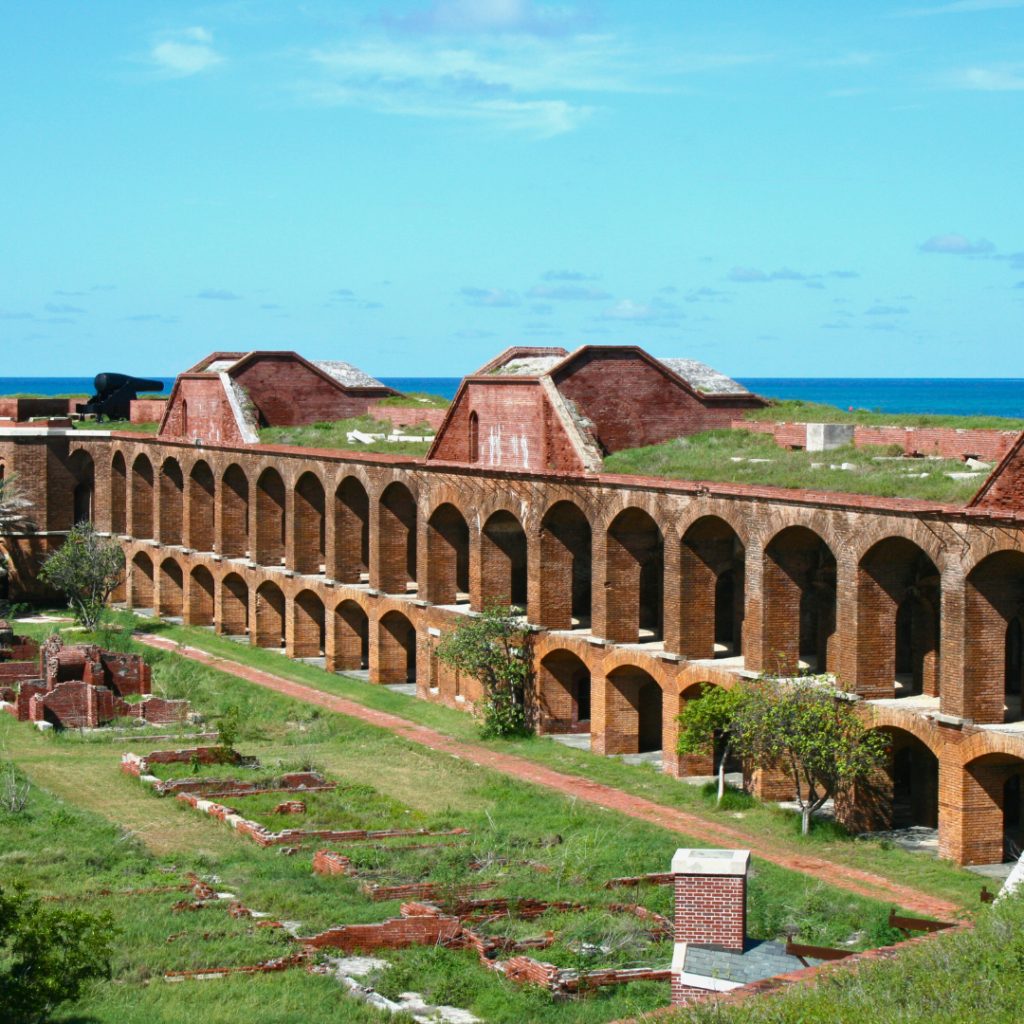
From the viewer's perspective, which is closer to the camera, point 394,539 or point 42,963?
point 42,963

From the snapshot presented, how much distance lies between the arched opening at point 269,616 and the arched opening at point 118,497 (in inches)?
397

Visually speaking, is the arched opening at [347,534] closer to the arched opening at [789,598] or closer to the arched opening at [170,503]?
the arched opening at [170,503]

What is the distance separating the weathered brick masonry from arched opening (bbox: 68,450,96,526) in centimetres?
166

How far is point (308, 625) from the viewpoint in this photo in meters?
42.8

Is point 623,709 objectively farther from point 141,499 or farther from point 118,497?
point 118,497

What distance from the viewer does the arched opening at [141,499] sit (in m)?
51.4

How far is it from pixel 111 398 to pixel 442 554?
24.6m

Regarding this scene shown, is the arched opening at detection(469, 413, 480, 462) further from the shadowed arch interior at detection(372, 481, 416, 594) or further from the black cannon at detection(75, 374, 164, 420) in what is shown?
the black cannon at detection(75, 374, 164, 420)

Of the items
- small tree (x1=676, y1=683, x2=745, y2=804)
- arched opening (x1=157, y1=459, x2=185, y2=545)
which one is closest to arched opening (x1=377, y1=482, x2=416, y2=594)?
small tree (x1=676, y1=683, x2=745, y2=804)

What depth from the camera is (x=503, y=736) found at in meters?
32.8

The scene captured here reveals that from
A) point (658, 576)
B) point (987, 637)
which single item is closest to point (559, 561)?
point (658, 576)

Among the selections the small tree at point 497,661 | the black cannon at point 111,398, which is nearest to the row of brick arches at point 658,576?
the small tree at point 497,661

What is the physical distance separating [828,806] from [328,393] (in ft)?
87.9

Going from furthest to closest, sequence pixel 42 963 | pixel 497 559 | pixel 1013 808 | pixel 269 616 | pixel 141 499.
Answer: pixel 141 499 → pixel 269 616 → pixel 497 559 → pixel 1013 808 → pixel 42 963
